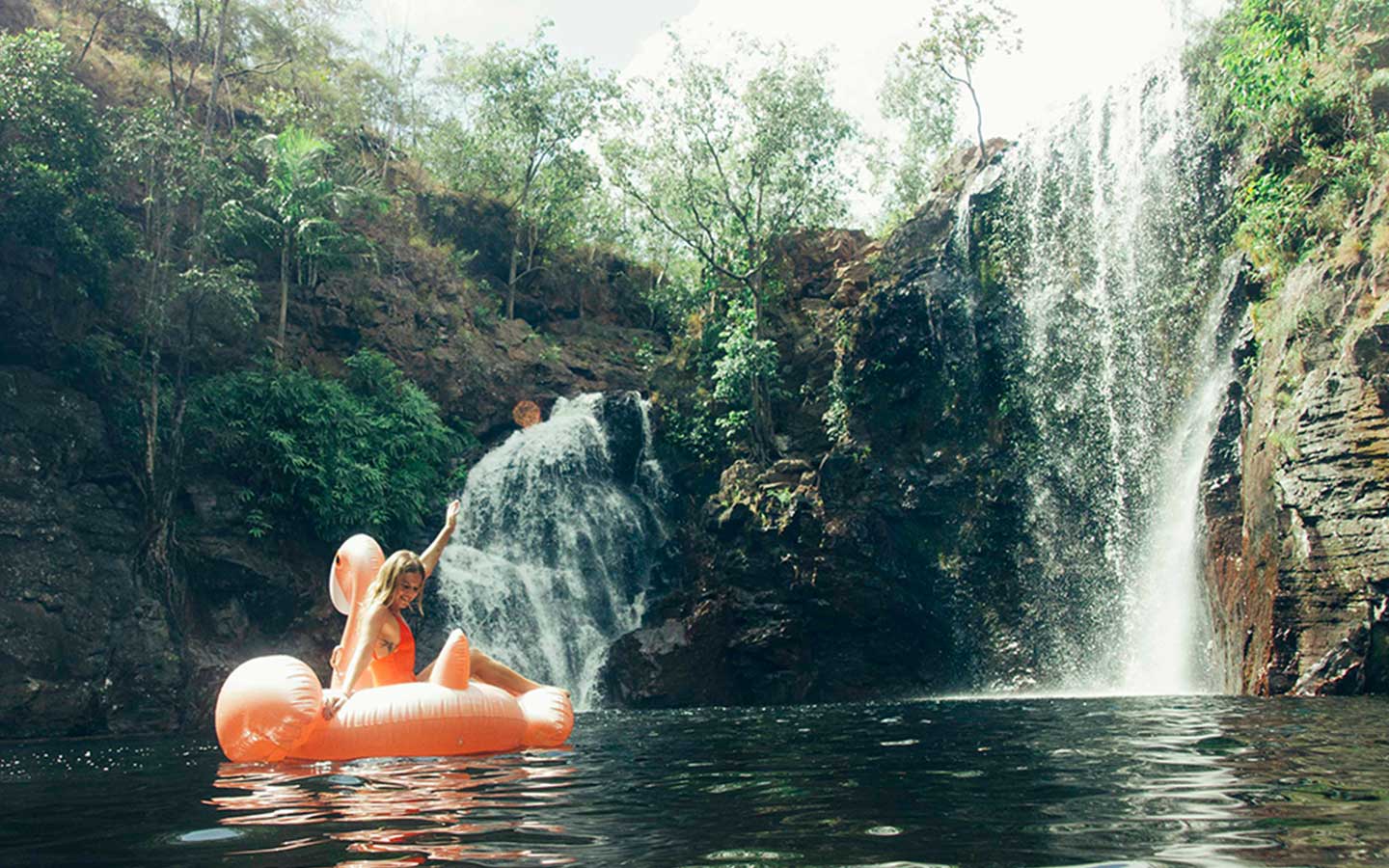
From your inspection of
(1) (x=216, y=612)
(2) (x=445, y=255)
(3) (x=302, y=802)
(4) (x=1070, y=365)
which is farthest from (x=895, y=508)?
(3) (x=302, y=802)

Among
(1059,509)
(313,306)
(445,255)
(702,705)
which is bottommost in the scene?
(702,705)

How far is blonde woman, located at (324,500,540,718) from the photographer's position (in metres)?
6.95

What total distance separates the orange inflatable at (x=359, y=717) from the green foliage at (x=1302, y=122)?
14.0m

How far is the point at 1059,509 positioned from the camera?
63.7 ft

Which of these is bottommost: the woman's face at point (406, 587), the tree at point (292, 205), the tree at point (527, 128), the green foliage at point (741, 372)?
the woman's face at point (406, 587)

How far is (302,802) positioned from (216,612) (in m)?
14.8

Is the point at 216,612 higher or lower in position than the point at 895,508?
lower

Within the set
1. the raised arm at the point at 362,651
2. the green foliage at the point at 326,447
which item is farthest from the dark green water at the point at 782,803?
the green foliage at the point at 326,447

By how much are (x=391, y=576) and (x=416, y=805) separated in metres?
2.72

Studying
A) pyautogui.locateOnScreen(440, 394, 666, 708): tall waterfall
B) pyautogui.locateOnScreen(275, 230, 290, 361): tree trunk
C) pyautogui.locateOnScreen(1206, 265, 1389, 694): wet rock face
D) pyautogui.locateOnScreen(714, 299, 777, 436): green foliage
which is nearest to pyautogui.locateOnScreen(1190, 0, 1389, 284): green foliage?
pyautogui.locateOnScreen(1206, 265, 1389, 694): wet rock face

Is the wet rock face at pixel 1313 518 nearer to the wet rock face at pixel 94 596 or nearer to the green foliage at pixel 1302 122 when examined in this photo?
the green foliage at pixel 1302 122

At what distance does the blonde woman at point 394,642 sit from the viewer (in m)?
6.95

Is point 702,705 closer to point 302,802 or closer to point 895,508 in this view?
point 895,508

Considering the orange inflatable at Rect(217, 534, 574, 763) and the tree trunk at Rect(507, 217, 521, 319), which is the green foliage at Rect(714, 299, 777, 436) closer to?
the tree trunk at Rect(507, 217, 521, 319)
